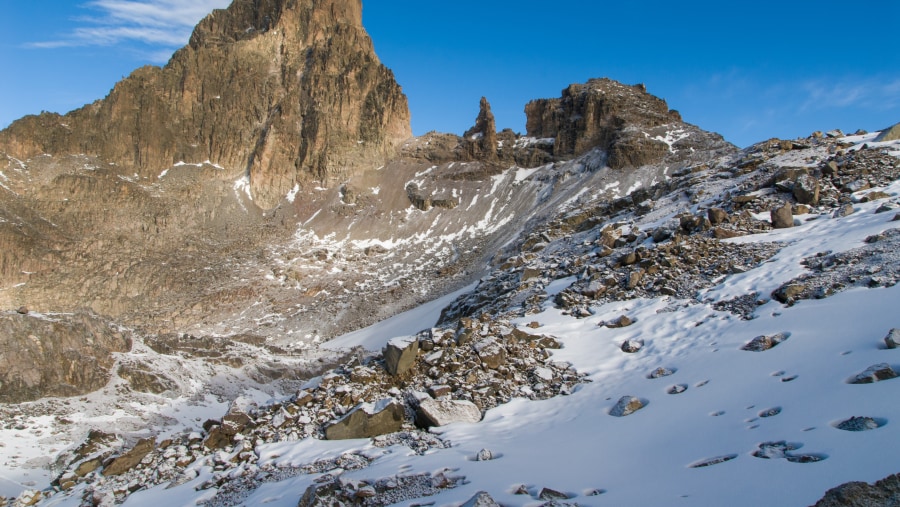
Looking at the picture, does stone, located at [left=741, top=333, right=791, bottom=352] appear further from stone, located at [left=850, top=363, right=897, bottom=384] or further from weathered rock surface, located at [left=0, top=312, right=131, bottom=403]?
weathered rock surface, located at [left=0, top=312, right=131, bottom=403]

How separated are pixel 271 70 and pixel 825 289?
308ft

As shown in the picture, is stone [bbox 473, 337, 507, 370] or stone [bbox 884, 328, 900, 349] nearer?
stone [bbox 884, 328, 900, 349]

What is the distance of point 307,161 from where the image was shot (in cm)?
8212

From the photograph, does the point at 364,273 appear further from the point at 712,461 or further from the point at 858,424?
the point at 858,424

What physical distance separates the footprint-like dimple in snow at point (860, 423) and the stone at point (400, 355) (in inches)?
343

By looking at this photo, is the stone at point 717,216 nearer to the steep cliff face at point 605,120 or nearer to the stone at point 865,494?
the stone at point 865,494

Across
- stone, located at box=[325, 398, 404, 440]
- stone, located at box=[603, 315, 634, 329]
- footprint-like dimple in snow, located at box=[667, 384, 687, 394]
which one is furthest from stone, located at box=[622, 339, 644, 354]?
stone, located at box=[325, 398, 404, 440]

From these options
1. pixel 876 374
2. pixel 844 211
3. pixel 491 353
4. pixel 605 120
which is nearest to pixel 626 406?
pixel 876 374

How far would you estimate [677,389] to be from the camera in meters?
9.80

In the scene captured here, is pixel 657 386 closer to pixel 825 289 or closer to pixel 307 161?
pixel 825 289

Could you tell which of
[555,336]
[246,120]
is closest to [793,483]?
[555,336]

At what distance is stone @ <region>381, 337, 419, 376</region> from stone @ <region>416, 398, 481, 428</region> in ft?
7.11

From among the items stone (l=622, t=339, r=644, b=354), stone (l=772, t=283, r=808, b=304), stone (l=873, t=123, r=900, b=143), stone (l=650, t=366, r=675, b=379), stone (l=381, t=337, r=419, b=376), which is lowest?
stone (l=650, t=366, r=675, b=379)

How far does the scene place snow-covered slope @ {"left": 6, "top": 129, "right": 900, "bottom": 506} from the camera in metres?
5.77
